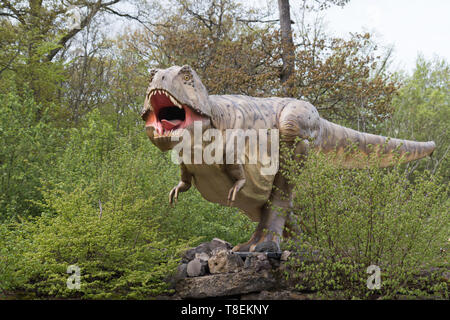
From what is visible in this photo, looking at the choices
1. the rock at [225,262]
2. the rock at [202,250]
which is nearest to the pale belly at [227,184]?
the rock at [225,262]

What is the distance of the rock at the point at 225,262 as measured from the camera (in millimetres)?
4289

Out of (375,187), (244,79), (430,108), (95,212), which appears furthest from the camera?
(430,108)

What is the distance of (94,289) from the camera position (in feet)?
14.4

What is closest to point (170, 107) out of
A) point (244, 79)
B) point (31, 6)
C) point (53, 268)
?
point (53, 268)

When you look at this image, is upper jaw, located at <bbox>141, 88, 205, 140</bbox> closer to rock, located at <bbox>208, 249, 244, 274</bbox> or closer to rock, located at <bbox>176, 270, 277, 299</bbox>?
rock, located at <bbox>208, 249, 244, 274</bbox>

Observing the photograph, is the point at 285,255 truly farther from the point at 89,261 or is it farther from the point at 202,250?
the point at 89,261

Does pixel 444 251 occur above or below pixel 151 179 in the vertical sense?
below

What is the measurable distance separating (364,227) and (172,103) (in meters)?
1.96

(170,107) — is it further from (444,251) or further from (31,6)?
(31,6)

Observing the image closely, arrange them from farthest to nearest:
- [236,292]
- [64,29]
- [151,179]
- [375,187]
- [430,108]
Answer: [430,108]
[64,29]
[151,179]
[236,292]
[375,187]

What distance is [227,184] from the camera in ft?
14.0

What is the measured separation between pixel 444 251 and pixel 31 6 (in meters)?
11.9

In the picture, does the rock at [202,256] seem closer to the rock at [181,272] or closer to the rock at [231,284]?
the rock at [181,272]
